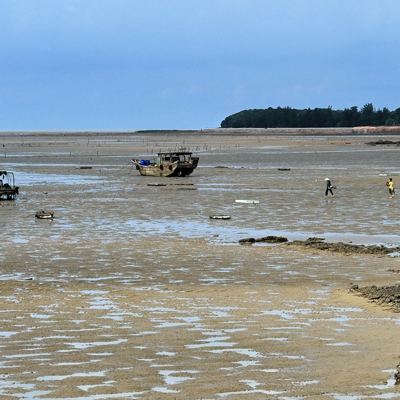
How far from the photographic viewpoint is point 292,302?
1454 centimetres

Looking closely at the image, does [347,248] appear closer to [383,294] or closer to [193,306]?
[383,294]

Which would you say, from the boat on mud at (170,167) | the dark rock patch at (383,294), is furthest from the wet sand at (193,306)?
the boat on mud at (170,167)

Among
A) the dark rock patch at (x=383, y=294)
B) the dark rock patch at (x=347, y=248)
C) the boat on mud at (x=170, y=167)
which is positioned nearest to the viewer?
the dark rock patch at (x=383, y=294)

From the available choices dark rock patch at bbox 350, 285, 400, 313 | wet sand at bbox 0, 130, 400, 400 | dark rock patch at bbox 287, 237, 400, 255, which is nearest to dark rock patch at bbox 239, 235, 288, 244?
wet sand at bbox 0, 130, 400, 400

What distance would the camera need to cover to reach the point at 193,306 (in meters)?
14.2

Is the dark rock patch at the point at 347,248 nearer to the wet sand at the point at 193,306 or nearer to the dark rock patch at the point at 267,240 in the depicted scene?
the wet sand at the point at 193,306

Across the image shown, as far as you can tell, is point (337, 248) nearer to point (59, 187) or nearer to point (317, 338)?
point (317, 338)

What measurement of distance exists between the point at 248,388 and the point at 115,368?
5.50ft

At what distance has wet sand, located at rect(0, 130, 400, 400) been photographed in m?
9.67

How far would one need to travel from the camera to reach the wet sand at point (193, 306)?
967 centimetres

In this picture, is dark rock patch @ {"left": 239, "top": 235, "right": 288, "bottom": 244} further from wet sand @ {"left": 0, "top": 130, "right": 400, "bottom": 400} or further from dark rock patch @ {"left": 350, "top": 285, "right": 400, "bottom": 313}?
dark rock patch @ {"left": 350, "top": 285, "right": 400, "bottom": 313}

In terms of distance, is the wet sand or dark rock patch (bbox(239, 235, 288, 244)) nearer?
the wet sand

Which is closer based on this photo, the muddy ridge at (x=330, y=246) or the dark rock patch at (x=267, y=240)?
the muddy ridge at (x=330, y=246)

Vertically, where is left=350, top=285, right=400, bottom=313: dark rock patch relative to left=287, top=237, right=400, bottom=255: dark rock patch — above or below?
below
